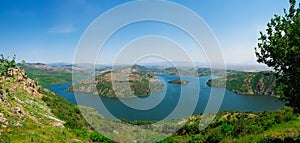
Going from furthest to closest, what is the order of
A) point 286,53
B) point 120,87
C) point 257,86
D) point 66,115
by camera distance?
point 257,86 → point 120,87 → point 66,115 → point 286,53

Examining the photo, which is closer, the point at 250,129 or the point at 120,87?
the point at 250,129

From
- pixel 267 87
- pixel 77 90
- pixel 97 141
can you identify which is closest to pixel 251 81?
pixel 267 87

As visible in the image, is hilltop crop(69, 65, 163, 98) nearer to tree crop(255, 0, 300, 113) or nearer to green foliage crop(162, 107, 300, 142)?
green foliage crop(162, 107, 300, 142)

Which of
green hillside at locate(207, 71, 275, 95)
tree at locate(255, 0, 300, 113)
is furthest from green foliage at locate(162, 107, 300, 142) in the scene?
green hillside at locate(207, 71, 275, 95)

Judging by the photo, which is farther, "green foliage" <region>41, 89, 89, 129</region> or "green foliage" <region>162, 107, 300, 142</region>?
"green foliage" <region>41, 89, 89, 129</region>

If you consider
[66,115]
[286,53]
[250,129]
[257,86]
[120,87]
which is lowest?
[120,87]

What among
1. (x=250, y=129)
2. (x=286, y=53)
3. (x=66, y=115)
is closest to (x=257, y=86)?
(x=250, y=129)

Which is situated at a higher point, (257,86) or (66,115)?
(66,115)

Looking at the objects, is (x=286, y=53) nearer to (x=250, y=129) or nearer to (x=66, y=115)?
(x=250, y=129)
